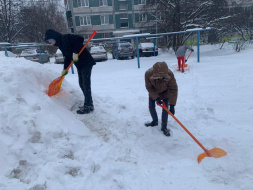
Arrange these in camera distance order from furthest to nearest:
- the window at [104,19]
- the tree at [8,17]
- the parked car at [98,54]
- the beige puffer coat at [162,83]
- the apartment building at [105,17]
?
1. the window at [104,19]
2. the apartment building at [105,17]
3. the tree at [8,17]
4. the parked car at [98,54]
5. the beige puffer coat at [162,83]

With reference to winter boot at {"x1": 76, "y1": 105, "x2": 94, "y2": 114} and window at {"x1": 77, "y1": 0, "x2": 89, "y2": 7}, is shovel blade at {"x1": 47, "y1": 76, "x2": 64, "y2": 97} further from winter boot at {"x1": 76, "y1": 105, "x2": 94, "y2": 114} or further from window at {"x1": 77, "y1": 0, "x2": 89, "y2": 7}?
window at {"x1": 77, "y1": 0, "x2": 89, "y2": 7}

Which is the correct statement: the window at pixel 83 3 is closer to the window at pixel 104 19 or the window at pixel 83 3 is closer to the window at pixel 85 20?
the window at pixel 85 20

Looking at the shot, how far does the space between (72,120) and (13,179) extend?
3.70 ft

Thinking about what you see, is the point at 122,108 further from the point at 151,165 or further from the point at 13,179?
the point at 13,179

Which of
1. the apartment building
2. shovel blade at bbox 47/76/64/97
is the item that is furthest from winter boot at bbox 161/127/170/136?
the apartment building

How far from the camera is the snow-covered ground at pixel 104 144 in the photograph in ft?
6.83

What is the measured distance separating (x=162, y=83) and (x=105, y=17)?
99.6 feet

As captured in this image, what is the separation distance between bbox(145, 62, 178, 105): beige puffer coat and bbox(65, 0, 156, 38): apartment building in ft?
90.5

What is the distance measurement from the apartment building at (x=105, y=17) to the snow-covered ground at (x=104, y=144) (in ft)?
89.3

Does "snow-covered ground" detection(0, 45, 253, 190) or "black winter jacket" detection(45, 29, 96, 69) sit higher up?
"black winter jacket" detection(45, 29, 96, 69)

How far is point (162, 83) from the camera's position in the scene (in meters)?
2.97

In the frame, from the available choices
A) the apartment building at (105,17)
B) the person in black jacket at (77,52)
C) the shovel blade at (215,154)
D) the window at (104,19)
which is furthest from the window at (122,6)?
the shovel blade at (215,154)

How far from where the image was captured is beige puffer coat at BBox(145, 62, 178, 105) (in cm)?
284

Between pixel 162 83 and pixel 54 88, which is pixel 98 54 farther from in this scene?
pixel 162 83
